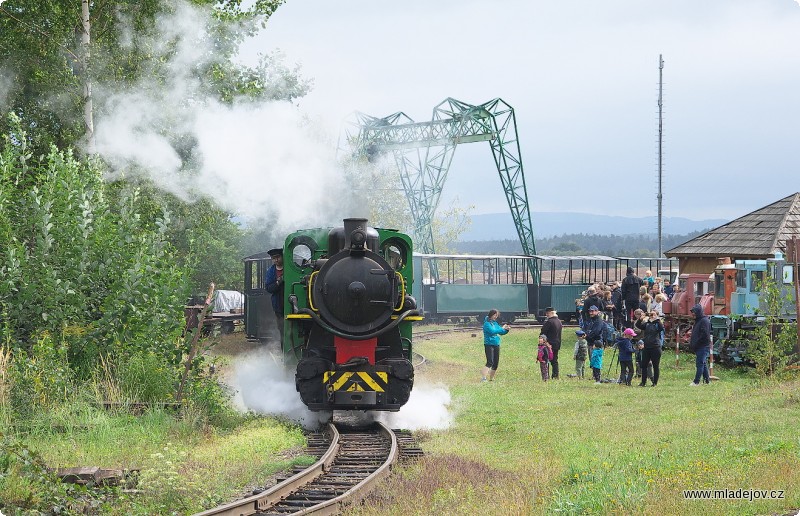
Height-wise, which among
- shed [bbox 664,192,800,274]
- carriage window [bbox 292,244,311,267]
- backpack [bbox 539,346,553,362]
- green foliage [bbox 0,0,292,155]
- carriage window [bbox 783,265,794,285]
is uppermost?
green foliage [bbox 0,0,292,155]

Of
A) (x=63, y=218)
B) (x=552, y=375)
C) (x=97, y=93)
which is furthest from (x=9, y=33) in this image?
(x=552, y=375)

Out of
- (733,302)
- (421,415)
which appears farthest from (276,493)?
(733,302)

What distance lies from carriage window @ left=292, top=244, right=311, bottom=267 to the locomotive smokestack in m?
0.88

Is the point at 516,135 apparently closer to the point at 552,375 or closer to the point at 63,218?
the point at 552,375

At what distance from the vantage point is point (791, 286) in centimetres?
1966

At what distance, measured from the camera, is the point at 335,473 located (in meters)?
9.38

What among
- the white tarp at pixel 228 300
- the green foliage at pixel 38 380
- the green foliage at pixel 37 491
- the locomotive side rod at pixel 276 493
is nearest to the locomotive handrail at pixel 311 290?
the locomotive side rod at pixel 276 493

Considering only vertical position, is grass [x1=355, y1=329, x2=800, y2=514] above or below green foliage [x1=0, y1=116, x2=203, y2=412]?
below

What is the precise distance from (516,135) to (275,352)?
3152 centimetres

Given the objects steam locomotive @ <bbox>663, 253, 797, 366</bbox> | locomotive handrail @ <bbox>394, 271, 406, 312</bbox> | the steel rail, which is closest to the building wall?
steam locomotive @ <bbox>663, 253, 797, 366</bbox>

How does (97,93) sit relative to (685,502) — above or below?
above

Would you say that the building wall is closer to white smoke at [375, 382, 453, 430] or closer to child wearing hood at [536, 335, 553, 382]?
child wearing hood at [536, 335, 553, 382]

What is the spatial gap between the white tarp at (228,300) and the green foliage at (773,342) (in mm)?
24786

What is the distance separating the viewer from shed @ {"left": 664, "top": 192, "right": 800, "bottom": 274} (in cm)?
2827
